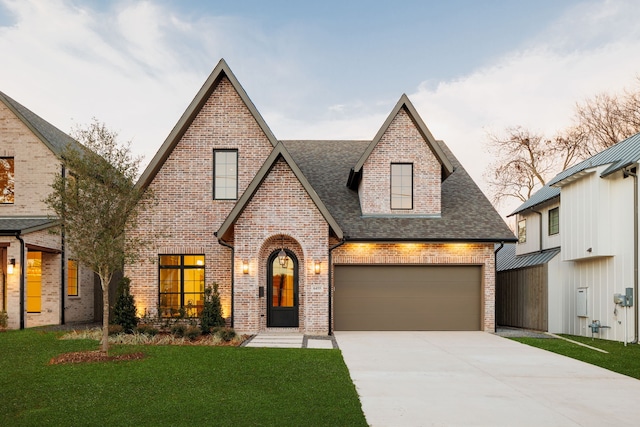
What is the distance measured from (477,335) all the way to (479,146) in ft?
86.2

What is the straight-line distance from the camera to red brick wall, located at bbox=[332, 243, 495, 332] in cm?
1805

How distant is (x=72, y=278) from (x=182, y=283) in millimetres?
6294

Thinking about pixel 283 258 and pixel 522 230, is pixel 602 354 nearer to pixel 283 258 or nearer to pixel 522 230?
pixel 283 258

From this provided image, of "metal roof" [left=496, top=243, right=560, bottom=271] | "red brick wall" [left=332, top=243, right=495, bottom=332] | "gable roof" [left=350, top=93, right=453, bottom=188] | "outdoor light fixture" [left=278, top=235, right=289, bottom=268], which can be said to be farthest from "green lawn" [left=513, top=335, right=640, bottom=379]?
"outdoor light fixture" [left=278, top=235, right=289, bottom=268]

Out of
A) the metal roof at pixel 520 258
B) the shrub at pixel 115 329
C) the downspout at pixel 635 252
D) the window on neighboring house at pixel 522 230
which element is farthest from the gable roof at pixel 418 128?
the shrub at pixel 115 329

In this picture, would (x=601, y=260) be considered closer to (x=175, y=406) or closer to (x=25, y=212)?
(x=175, y=406)

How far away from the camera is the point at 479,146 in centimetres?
4062

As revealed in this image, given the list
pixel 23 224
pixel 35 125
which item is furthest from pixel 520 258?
pixel 35 125

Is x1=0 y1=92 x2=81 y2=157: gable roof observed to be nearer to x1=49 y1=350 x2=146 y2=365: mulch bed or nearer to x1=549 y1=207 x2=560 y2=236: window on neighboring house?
x1=49 y1=350 x2=146 y2=365: mulch bed

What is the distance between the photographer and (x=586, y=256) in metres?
16.9

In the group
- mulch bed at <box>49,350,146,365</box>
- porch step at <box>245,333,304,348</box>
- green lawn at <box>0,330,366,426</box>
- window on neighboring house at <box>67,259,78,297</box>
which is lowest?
porch step at <box>245,333,304,348</box>

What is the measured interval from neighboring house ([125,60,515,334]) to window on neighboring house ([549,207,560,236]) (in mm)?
3567

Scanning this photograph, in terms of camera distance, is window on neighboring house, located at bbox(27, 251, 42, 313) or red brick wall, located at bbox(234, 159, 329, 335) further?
window on neighboring house, located at bbox(27, 251, 42, 313)

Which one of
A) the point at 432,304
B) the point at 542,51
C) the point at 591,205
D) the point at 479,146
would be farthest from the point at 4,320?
Answer: the point at 479,146
